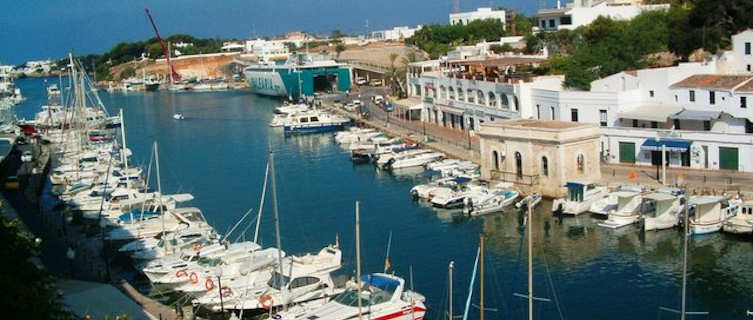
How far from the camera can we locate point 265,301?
1892cm

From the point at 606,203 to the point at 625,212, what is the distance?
5.08 ft

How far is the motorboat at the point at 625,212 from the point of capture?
82.6ft

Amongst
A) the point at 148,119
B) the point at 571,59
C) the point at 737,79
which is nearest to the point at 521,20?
the point at 148,119

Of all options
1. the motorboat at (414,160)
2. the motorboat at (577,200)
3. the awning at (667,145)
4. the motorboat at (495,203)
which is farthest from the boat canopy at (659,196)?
the motorboat at (414,160)

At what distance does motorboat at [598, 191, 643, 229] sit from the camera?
25.2m

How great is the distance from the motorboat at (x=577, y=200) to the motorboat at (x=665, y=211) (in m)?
2.57

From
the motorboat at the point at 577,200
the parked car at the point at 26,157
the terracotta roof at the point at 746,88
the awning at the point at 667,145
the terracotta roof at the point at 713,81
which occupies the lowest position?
the motorboat at the point at 577,200

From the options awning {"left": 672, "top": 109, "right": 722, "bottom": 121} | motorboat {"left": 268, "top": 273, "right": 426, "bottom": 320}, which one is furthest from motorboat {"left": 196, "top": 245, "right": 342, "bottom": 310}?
awning {"left": 672, "top": 109, "right": 722, "bottom": 121}

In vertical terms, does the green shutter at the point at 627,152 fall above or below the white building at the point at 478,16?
below

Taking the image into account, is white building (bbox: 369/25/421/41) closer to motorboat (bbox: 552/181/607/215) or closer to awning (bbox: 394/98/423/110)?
awning (bbox: 394/98/423/110)

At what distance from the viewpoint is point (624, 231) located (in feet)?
81.6

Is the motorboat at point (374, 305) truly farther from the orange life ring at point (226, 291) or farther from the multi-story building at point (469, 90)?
the multi-story building at point (469, 90)

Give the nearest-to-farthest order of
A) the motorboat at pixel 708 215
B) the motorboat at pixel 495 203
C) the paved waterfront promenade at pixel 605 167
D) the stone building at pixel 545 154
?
the motorboat at pixel 708 215 < the paved waterfront promenade at pixel 605 167 < the motorboat at pixel 495 203 < the stone building at pixel 545 154

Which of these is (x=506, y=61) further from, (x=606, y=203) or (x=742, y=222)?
(x=742, y=222)
